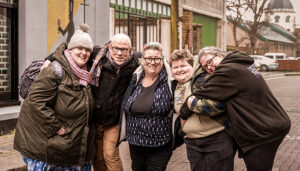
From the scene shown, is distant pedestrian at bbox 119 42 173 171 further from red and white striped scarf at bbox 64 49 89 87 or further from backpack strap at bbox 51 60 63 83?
backpack strap at bbox 51 60 63 83

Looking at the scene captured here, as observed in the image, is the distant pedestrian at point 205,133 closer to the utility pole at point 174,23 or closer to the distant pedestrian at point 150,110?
the distant pedestrian at point 150,110

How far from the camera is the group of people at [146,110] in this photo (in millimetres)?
3520

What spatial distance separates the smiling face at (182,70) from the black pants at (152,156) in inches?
26.3

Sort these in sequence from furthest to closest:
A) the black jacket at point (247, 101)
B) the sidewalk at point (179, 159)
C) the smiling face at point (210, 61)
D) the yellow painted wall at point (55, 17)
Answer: the yellow painted wall at point (55, 17), the sidewalk at point (179, 159), the smiling face at point (210, 61), the black jacket at point (247, 101)

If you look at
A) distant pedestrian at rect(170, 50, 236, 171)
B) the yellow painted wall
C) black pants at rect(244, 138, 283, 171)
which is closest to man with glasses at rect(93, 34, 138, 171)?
distant pedestrian at rect(170, 50, 236, 171)

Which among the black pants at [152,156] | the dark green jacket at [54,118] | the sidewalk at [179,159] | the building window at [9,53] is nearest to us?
the dark green jacket at [54,118]

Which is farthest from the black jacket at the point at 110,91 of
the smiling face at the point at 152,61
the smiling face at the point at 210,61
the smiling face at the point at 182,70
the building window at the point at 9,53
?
the building window at the point at 9,53

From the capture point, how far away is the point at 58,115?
13.1ft

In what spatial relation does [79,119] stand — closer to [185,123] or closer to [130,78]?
[130,78]

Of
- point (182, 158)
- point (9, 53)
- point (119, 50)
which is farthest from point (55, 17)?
point (119, 50)

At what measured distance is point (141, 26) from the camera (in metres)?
13.9

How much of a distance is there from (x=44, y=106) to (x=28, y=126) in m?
0.29

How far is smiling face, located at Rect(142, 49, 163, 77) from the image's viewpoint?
13.4ft

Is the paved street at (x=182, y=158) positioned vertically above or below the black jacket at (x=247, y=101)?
below
